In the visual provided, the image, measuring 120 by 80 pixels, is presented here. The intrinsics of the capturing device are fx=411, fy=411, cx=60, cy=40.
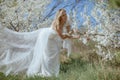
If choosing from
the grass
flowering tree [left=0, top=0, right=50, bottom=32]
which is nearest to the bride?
the grass

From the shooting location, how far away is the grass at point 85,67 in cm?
475

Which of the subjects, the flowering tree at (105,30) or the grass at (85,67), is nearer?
the grass at (85,67)

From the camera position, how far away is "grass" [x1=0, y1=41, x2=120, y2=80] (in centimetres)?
475

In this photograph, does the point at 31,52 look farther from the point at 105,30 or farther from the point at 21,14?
the point at 21,14

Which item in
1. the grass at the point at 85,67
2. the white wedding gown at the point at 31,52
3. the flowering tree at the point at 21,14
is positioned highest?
the flowering tree at the point at 21,14

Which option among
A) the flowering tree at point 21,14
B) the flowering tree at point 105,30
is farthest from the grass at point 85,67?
the flowering tree at point 21,14

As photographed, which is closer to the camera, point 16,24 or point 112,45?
point 112,45

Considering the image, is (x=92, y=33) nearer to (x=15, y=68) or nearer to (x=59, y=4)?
(x=15, y=68)

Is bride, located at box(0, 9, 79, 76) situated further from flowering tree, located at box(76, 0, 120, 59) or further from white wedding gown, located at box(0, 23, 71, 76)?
flowering tree, located at box(76, 0, 120, 59)

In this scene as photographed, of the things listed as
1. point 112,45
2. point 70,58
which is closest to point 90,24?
point 112,45

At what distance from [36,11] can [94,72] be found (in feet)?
12.6

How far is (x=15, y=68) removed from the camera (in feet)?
20.8

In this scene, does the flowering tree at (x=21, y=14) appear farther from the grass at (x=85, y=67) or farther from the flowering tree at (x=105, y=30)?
the flowering tree at (x=105, y=30)

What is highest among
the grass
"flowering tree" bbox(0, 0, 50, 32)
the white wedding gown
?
"flowering tree" bbox(0, 0, 50, 32)
